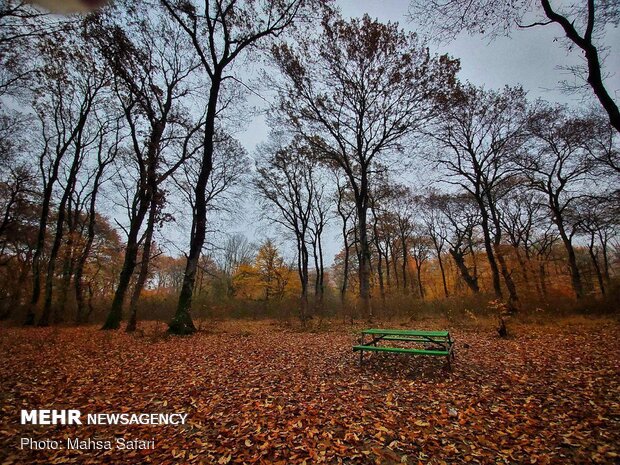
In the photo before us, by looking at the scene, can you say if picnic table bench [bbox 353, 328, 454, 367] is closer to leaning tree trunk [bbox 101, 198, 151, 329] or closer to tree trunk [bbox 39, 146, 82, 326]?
leaning tree trunk [bbox 101, 198, 151, 329]

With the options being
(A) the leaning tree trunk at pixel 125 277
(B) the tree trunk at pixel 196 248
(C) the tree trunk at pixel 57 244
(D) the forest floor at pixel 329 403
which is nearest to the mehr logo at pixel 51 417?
(D) the forest floor at pixel 329 403

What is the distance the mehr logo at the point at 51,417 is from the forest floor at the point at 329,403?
0.10 metres

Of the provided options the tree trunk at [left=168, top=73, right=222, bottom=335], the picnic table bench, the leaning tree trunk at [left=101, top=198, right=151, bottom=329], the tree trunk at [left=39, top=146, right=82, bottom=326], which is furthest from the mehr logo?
the tree trunk at [left=39, top=146, right=82, bottom=326]

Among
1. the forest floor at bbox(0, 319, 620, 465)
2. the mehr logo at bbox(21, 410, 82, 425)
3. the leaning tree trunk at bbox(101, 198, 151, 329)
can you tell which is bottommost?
the forest floor at bbox(0, 319, 620, 465)

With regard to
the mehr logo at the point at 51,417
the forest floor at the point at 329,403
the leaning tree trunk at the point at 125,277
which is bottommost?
the forest floor at the point at 329,403

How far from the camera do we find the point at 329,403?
156 inches

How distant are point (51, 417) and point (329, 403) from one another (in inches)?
149

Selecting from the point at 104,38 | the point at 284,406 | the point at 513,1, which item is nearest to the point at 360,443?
the point at 284,406

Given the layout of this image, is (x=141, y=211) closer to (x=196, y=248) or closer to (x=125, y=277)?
(x=125, y=277)

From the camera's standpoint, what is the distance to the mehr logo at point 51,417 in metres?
3.28

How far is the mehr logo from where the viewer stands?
129 inches

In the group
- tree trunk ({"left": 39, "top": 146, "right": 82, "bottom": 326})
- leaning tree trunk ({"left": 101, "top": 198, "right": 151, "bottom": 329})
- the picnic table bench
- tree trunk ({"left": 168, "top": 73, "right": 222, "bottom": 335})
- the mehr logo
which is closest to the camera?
the mehr logo

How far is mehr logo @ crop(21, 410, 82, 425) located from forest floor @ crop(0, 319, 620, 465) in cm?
10

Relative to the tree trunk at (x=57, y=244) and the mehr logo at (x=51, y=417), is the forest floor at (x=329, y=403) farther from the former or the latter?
the tree trunk at (x=57, y=244)
